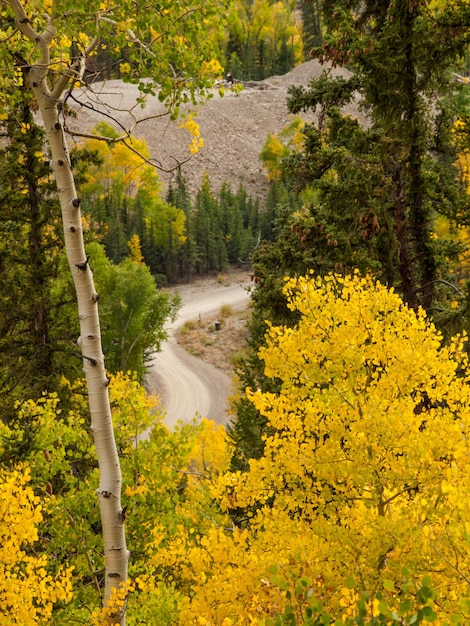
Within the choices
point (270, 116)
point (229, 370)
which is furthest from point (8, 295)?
point (270, 116)

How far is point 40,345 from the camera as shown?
12.3 m

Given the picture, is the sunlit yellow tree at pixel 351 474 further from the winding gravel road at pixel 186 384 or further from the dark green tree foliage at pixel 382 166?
the winding gravel road at pixel 186 384

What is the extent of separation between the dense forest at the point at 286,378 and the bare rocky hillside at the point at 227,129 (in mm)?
69137

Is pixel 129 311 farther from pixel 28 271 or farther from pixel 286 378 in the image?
pixel 286 378

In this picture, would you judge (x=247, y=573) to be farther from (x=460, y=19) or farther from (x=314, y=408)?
(x=460, y=19)

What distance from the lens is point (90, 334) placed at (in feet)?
14.9

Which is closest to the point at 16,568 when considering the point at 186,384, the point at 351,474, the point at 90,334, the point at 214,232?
the point at 90,334

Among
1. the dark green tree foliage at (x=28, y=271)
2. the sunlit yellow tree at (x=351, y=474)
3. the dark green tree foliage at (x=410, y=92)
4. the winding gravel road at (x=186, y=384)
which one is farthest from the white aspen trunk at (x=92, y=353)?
the winding gravel road at (x=186, y=384)

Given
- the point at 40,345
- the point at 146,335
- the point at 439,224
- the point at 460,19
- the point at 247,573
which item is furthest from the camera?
the point at 439,224

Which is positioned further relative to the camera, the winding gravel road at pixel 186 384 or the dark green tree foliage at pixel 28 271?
the winding gravel road at pixel 186 384

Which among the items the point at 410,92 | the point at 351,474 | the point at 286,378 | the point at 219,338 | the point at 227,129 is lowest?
the point at 219,338

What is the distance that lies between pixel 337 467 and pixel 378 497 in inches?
22.3

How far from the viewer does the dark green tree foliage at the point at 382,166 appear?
29.0 feet

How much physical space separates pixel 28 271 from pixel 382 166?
27.7 feet
